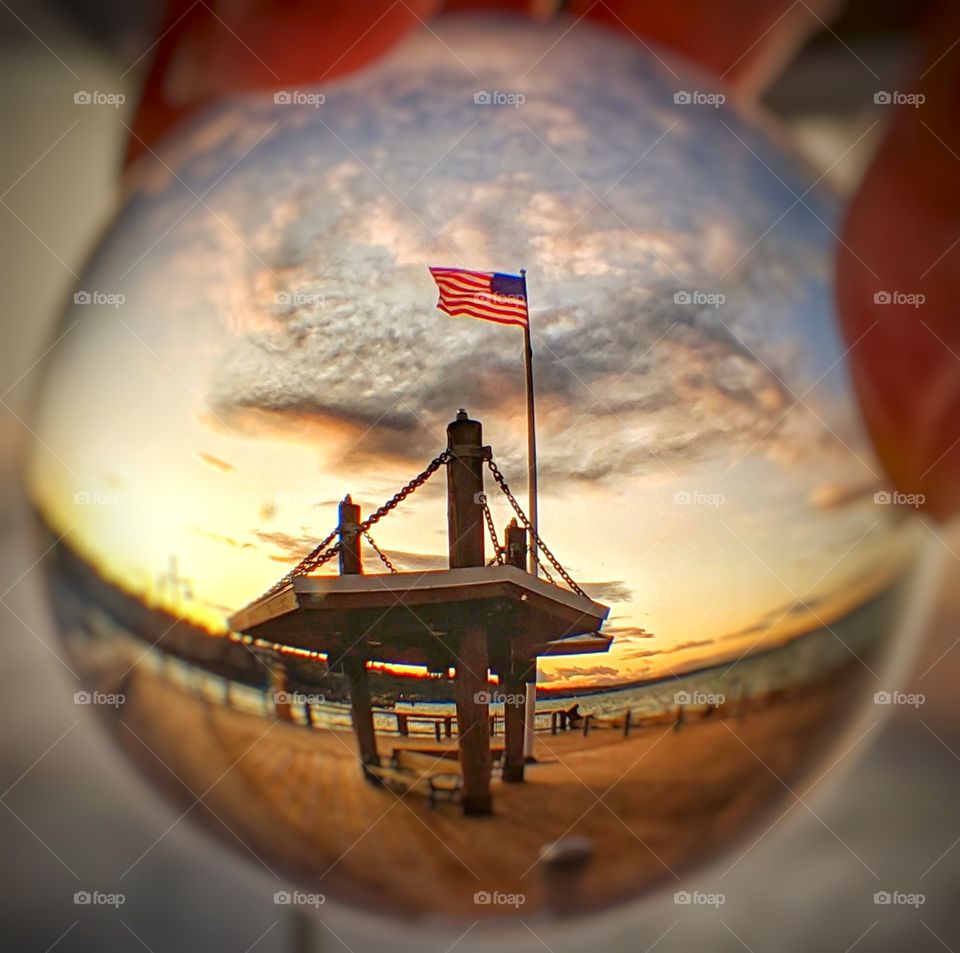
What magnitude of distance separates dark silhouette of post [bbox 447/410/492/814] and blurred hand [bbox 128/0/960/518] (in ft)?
1.10

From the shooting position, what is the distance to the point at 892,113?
3.87 feet

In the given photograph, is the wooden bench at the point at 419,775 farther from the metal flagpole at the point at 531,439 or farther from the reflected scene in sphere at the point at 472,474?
the metal flagpole at the point at 531,439

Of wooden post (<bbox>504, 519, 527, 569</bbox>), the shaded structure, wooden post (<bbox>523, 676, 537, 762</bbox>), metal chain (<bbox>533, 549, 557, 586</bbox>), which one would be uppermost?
wooden post (<bbox>504, 519, 527, 569</bbox>)

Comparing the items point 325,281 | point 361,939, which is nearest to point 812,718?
point 325,281

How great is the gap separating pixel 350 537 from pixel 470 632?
10cm

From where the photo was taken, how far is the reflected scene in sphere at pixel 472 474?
65 centimetres

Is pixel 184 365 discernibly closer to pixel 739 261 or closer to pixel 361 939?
pixel 739 261

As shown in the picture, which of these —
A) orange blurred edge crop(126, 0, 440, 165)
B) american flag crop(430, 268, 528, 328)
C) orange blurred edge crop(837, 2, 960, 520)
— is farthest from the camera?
orange blurred edge crop(837, 2, 960, 520)

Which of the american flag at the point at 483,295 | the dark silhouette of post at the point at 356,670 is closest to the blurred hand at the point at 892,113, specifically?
the american flag at the point at 483,295

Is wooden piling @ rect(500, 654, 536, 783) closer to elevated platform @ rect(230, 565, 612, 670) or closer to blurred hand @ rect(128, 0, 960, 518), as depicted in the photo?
elevated platform @ rect(230, 565, 612, 670)

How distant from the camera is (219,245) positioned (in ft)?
2.34

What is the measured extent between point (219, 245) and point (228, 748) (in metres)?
0.34

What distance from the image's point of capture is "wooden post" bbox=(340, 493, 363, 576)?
65 cm

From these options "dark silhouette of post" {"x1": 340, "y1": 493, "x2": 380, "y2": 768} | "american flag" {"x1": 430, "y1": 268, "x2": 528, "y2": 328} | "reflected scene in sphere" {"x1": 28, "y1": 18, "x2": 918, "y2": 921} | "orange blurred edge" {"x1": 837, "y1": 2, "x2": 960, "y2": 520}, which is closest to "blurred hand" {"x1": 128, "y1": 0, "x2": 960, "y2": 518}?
"orange blurred edge" {"x1": 837, "y1": 2, "x2": 960, "y2": 520}
